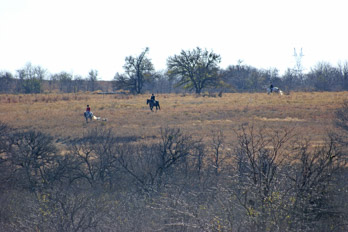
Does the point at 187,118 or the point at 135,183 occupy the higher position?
the point at 187,118

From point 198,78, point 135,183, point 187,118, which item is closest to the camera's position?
point 135,183

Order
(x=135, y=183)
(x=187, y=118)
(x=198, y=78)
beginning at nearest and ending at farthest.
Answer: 1. (x=135, y=183)
2. (x=187, y=118)
3. (x=198, y=78)

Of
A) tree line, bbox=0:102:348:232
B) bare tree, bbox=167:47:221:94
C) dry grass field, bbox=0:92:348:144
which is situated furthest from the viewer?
bare tree, bbox=167:47:221:94

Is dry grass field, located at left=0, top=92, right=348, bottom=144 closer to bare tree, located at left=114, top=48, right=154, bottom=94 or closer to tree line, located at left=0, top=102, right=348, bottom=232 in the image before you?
tree line, located at left=0, top=102, right=348, bottom=232

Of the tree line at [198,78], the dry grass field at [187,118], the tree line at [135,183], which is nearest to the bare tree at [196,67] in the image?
the tree line at [198,78]

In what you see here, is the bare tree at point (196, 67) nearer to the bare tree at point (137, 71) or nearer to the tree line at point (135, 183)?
the bare tree at point (137, 71)

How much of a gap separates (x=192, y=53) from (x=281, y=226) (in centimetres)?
5318

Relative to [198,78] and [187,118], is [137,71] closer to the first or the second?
[198,78]

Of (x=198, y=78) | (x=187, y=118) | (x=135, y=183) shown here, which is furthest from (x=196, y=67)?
(x=135, y=183)

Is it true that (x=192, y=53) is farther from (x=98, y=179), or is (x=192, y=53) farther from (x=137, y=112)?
(x=98, y=179)

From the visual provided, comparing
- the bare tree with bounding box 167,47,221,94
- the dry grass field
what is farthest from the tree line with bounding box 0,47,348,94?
the dry grass field

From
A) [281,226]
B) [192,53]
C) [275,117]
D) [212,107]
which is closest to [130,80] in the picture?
[192,53]

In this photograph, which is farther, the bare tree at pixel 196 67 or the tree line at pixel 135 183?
the bare tree at pixel 196 67

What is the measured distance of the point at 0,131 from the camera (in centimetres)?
1617
